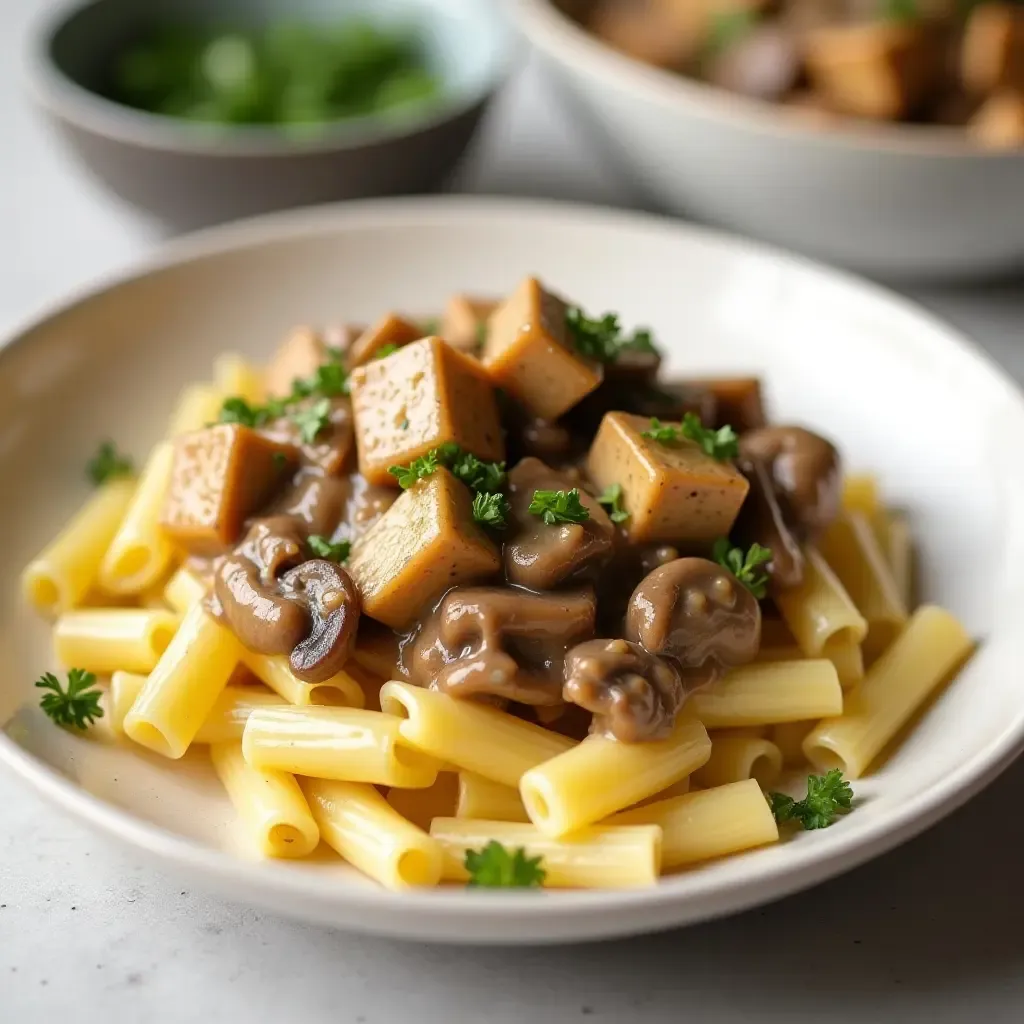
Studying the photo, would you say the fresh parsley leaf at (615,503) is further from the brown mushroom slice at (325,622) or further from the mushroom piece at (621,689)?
the brown mushroom slice at (325,622)

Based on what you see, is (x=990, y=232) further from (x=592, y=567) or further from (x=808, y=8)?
(x=592, y=567)

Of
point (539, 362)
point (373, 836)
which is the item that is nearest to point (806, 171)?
point (539, 362)

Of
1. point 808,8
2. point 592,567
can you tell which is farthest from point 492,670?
point 808,8

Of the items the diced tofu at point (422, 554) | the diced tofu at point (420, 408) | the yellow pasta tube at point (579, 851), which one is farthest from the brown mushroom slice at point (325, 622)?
the yellow pasta tube at point (579, 851)

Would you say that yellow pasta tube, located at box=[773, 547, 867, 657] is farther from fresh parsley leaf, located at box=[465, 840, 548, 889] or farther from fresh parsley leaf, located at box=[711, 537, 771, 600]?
fresh parsley leaf, located at box=[465, 840, 548, 889]

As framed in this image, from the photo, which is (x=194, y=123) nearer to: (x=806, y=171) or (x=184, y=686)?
(x=806, y=171)
